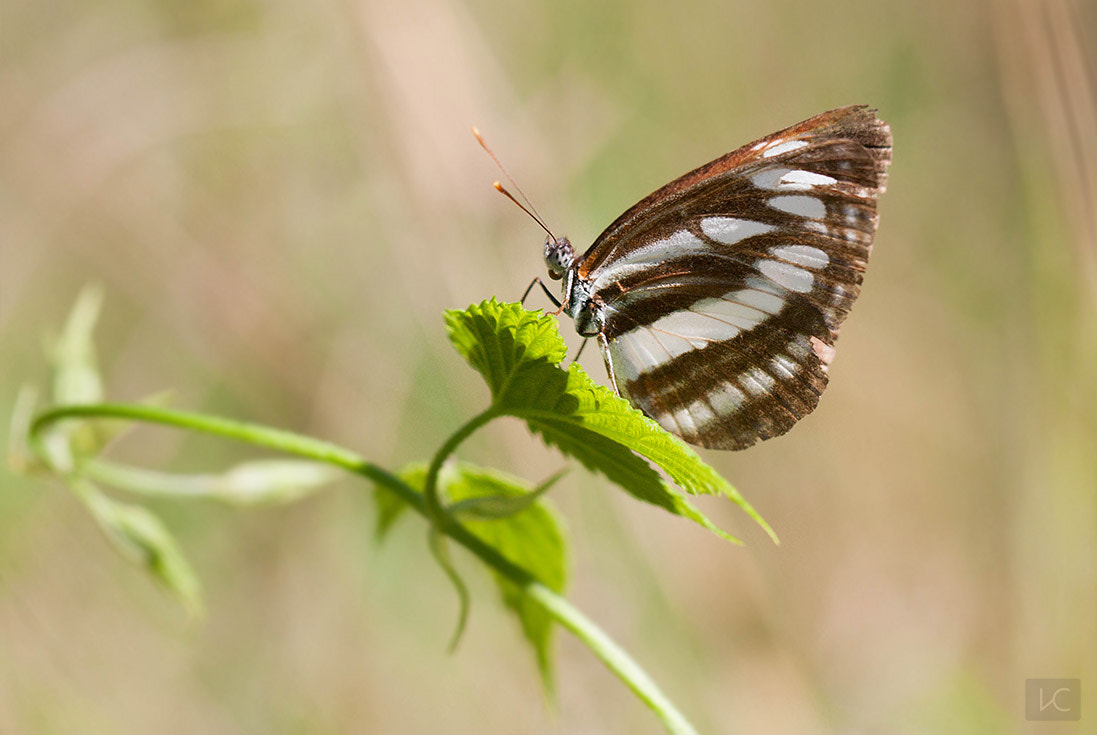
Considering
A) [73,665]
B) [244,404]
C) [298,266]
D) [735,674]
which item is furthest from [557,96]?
[73,665]

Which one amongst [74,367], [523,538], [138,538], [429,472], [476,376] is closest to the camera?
[429,472]

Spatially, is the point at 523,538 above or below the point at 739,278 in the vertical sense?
below

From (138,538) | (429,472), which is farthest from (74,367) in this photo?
(429,472)

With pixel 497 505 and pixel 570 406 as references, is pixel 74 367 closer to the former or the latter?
pixel 497 505

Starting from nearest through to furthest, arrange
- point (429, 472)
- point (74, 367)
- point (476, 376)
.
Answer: point (429, 472), point (74, 367), point (476, 376)

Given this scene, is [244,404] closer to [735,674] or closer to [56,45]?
[56,45]

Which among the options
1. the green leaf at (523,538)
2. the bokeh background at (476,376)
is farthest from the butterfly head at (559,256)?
the bokeh background at (476,376)

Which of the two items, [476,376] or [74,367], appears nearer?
[74,367]
